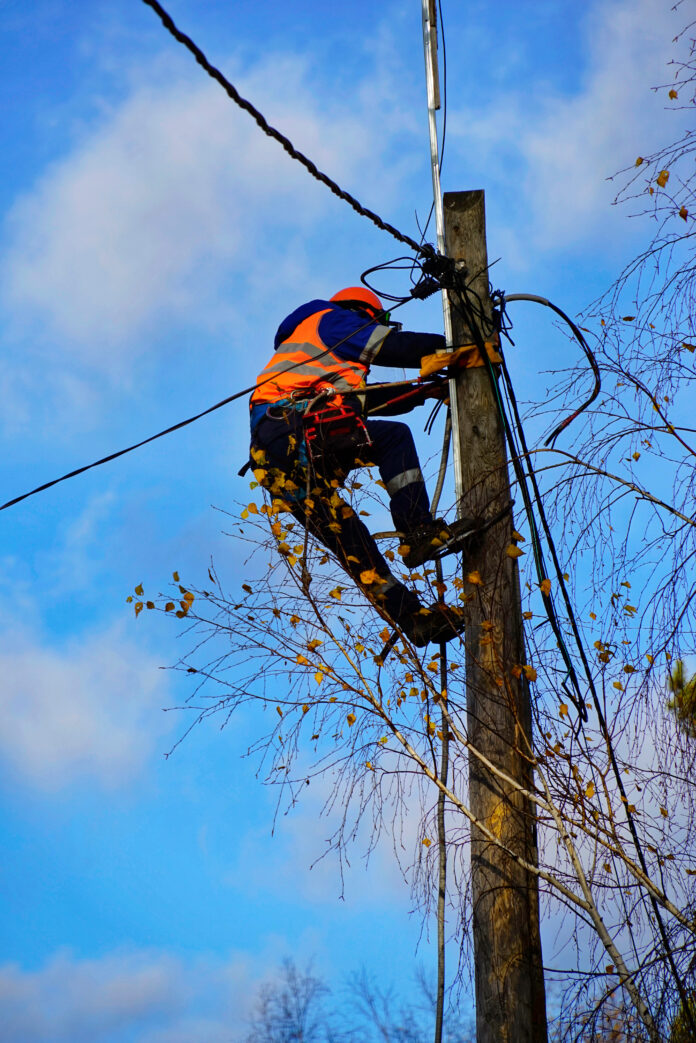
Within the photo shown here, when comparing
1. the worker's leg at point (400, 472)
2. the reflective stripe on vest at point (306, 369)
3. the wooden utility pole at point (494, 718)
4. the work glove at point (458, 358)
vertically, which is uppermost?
the reflective stripe on vest at point (306, 369)

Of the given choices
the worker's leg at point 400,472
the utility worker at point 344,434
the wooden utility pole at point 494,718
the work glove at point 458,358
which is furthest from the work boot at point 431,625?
the work glove at point 458,358

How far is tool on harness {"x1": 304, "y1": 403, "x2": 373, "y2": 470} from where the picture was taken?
621cm

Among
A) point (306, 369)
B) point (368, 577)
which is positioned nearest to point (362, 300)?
point (306, 369)

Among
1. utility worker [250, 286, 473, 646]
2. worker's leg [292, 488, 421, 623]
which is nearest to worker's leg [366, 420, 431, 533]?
utility worker [250, 286, 473, 646]

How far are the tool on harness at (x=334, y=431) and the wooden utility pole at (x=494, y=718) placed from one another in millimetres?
590

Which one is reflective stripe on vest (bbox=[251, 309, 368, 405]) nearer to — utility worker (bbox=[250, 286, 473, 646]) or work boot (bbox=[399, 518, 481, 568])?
utility worker (bbox=[250, 286, 473, 646])

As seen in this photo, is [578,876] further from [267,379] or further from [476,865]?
[267,379]

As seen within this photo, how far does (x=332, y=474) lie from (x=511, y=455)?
99cm

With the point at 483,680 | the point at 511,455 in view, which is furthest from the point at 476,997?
the point at 511,455

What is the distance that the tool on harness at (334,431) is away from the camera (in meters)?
6.21

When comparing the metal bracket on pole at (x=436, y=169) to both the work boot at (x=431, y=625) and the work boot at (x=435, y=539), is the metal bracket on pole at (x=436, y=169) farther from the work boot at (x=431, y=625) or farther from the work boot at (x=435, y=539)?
the work boot at (x=431, y=625)

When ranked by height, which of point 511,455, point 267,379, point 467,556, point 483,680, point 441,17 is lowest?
point 483,680

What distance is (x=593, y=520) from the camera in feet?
18.2

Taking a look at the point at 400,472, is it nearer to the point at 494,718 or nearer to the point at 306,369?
the point at 306,369
